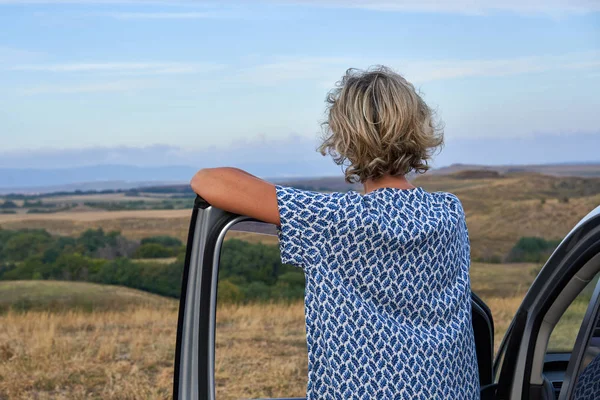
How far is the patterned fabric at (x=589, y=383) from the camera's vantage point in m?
1.99

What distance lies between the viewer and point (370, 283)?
73.0 inches

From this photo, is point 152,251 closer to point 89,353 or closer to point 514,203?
point 514,203

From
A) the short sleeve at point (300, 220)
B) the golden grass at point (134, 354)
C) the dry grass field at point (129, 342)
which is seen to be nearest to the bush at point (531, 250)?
the dry grass field at point (129, 342)

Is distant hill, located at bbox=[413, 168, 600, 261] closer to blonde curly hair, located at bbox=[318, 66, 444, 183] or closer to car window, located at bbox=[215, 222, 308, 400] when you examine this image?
car window, located at bbox=[215, 222, 308, 400]

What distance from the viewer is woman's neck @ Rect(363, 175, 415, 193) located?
208 centimetres

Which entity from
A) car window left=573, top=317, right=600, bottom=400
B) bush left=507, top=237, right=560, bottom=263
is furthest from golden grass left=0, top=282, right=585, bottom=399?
bush left=507, top=237, right=560, bottom=263

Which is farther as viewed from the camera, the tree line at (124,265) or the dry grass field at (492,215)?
the dry grass field at (492,215)

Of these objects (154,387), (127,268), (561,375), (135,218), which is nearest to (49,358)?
(154,387)

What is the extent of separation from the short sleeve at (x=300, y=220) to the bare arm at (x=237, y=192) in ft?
0.09

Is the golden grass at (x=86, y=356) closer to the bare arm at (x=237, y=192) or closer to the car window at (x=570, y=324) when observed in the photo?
the car window at (x=570, y=324)

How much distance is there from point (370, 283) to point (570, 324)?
777 millimetres

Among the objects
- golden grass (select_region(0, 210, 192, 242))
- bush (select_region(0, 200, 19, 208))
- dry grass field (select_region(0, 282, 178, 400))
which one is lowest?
dry grass field (select_region(0, 282, 178, 400))

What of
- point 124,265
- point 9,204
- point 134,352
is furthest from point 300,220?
point 9,204

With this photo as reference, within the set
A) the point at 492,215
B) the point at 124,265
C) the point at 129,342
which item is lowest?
the point at 124,265
